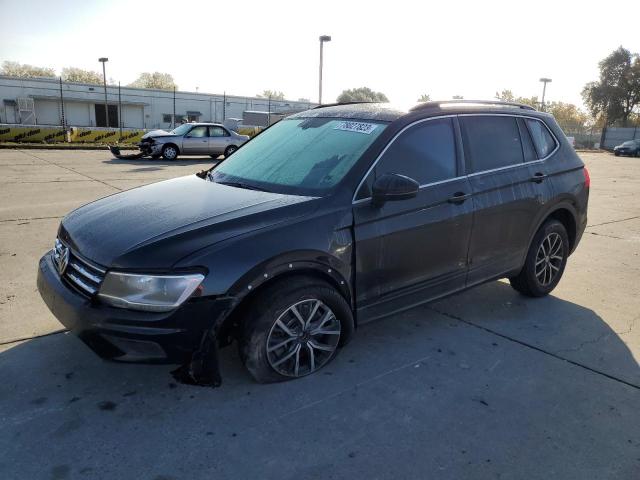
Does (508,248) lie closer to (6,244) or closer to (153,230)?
(153,230)

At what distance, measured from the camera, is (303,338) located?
10.8 ft

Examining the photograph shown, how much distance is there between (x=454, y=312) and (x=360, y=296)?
1467 mm

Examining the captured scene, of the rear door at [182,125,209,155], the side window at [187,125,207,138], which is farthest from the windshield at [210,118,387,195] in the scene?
the side window at [187,125,207,138]

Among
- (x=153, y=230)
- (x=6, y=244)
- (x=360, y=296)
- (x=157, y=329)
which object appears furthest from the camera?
(x=6, y=244)

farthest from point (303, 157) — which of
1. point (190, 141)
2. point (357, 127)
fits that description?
point (190, 141)

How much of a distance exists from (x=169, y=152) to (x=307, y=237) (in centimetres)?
1752

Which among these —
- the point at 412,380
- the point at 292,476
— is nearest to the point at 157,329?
the point at 292,476

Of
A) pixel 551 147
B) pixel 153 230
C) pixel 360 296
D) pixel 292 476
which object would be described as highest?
pixel 551 147

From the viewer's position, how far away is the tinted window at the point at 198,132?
20.2 metres

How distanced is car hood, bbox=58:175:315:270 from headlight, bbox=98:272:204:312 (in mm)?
65

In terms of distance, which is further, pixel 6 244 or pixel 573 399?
pixel 6 244

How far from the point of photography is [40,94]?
43656 mm

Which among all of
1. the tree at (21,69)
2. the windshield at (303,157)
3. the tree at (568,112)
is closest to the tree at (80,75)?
the tree at (21,69)

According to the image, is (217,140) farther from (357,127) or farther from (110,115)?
(110,115)
